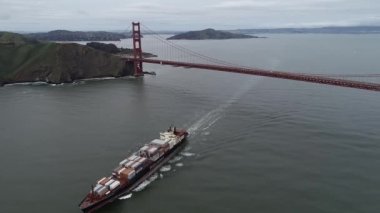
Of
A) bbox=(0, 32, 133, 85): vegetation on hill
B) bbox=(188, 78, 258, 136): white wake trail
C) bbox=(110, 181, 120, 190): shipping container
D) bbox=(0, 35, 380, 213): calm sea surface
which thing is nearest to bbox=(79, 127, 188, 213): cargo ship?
bbox=(110, 181, 120, 190): shipping container

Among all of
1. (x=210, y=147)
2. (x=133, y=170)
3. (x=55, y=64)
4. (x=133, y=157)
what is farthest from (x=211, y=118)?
(x=55, y=64)

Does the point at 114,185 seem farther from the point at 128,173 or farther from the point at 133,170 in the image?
the point at 133,170

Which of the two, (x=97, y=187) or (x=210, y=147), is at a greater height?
(x=210, y=147)

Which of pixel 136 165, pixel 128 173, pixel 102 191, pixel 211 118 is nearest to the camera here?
pixel 102 191

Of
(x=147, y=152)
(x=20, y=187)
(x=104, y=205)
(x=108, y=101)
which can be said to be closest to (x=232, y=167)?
(x=147, y=152)

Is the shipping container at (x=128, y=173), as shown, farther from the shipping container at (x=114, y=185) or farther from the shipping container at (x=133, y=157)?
the shipping container at (x=133, y=157)

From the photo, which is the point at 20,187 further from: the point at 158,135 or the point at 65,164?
the point at 158,135
